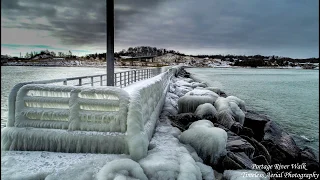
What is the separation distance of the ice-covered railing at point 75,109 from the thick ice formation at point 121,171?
1108 mm

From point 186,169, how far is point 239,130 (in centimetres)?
512

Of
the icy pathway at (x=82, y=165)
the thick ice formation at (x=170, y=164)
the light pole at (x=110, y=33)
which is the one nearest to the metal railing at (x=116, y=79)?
the light pole at (x=110, y=33)

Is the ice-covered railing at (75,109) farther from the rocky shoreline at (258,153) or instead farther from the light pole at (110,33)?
the light pole at (110,33)

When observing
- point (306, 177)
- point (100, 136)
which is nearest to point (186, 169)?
point (100, 136)

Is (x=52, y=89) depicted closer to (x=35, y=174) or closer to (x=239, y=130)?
(x=35, y=174)

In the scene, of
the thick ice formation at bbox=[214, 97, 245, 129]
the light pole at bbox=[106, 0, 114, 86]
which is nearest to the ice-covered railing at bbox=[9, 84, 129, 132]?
the light pole at bbox=[106, 0, 114, 86]

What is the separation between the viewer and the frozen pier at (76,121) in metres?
4.75

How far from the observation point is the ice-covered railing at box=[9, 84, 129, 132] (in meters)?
4.93

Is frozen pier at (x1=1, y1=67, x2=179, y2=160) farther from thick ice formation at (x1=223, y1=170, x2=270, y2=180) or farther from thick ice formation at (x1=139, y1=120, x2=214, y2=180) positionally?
thick ice formation at (x1=223, y1=170, x2=270, y2=180)

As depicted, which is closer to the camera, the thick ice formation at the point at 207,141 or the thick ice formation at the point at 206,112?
the thick ice formation at the point at 207,141

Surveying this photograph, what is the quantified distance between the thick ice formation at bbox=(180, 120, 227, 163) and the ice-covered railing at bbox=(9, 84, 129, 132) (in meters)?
1.87

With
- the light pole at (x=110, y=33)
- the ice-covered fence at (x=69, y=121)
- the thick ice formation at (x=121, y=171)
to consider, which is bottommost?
the thick ice formation at (x=121, y=171)

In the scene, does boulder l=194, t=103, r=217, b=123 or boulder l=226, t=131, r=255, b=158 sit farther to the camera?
boulder l=194, t=103, r=217, b=123

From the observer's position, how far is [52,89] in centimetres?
505
